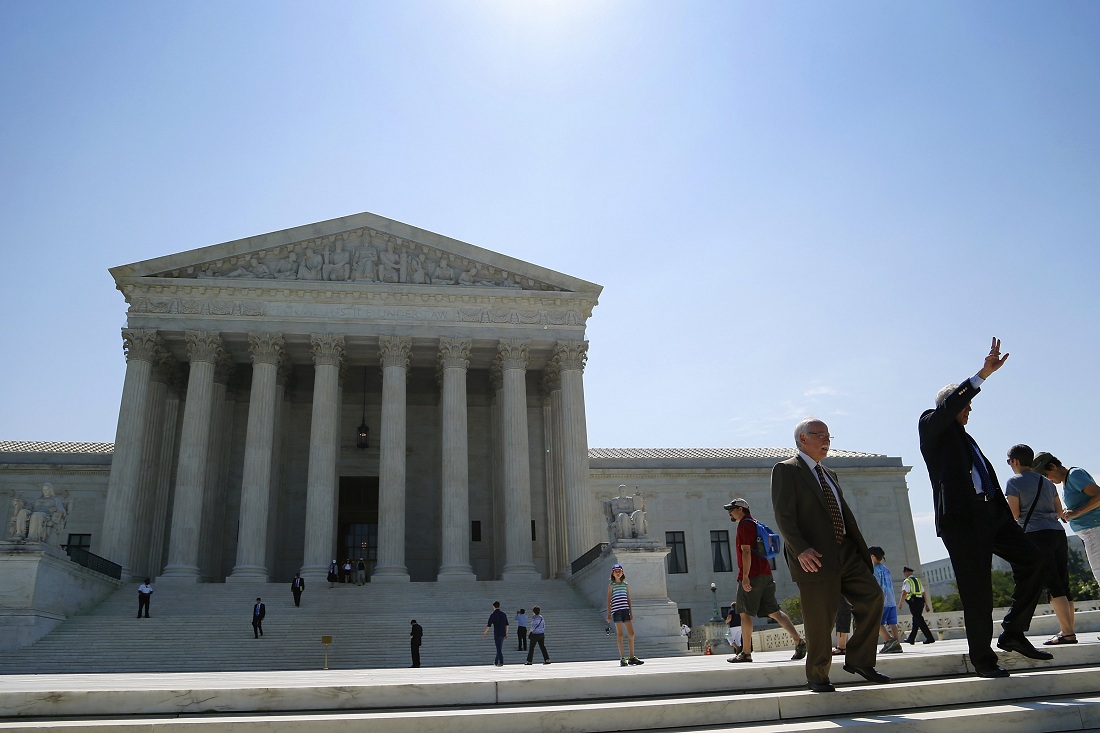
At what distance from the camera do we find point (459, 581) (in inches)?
1276

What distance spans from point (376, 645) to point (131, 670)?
21.7 ft

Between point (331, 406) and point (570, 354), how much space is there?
10692mm

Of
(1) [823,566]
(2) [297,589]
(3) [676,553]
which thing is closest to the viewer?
(1) [823,566]

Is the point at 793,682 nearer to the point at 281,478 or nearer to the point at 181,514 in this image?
the point at 181,514

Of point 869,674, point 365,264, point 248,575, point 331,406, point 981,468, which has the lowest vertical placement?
point 869,674

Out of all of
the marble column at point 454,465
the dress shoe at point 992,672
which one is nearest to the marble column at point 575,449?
the marble column at point 454,465

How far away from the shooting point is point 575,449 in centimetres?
3547

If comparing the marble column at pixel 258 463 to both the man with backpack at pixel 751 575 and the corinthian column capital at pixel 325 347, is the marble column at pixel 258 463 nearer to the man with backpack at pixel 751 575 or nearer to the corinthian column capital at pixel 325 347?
the corinthian column capital at pixel 325 347

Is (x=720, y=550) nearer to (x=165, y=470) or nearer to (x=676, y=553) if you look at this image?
(x=676, y=553)

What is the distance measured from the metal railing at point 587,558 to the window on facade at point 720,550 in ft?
47.9

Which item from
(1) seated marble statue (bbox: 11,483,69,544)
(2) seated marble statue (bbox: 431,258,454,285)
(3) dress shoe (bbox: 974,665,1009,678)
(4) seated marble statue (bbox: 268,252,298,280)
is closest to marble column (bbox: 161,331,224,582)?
(4) seated marble statue (bbox: 268,252,298,280)

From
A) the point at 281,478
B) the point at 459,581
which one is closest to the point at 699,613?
the point at 459,581

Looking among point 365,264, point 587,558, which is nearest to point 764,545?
point 587,558

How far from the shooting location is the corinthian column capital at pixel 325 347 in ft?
115
